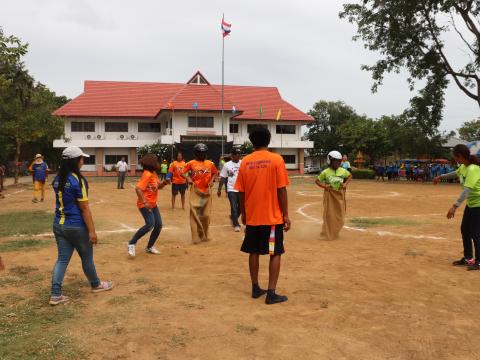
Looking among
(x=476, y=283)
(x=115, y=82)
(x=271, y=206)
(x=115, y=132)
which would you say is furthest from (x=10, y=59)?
(x=115, y=82)

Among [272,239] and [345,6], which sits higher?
[345,6]

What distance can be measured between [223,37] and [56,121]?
A: 44.7ft

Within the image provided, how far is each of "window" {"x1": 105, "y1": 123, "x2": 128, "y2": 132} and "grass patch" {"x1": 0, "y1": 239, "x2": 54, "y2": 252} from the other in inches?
1437

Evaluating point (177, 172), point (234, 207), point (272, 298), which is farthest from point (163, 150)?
point (272, 298)

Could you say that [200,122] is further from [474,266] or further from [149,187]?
[474,266]

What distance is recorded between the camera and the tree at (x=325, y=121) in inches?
2685

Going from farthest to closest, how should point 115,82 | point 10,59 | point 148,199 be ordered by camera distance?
point 115,82 → point 10,59 → point 148,199

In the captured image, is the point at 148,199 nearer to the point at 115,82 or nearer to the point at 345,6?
the point at 345,6

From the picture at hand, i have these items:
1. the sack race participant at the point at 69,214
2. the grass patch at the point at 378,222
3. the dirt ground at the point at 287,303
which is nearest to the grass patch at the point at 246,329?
the dirt ground at the point at 287,303

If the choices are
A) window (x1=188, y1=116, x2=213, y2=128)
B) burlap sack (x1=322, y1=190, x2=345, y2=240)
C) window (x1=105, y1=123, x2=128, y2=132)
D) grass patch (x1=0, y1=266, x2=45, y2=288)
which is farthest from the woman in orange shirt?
window (x1=105, y1=123, x2=128, y2=132)

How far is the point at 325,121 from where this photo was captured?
7056 centimetres

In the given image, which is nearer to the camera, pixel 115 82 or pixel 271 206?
pixel 271 206

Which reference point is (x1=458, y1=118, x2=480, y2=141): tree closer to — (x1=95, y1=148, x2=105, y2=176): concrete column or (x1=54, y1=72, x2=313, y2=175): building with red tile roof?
(x1=54, y1=72, x2=313, y2=175): building with red tile roof

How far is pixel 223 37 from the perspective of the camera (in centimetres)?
3369
